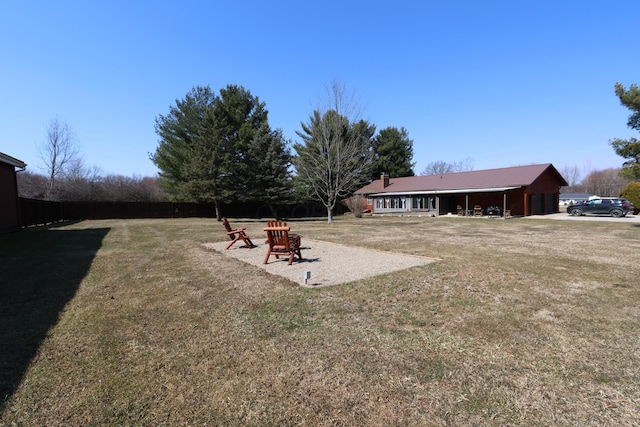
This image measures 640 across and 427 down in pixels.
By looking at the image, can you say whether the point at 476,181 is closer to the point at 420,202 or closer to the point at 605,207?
the point at 420,202

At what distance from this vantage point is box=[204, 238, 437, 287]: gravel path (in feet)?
20.1

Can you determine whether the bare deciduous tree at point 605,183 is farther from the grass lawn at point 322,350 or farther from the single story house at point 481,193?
the grass lawn at point 322,350

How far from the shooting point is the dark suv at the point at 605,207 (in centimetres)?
2498

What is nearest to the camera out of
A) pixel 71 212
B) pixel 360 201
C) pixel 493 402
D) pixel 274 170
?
pixel 493 402

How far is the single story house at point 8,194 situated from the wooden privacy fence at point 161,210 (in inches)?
219

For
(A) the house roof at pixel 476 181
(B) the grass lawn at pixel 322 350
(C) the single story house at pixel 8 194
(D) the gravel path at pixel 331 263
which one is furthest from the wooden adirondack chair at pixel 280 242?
(A) the house roof at pixel 476 181

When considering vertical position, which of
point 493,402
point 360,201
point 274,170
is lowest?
point 493,402

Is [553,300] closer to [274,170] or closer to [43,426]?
[43,426]

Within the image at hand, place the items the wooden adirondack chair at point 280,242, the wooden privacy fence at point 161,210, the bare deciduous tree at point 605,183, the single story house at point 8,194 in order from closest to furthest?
1. the wooden adirondack chair at point 280,242
2. the single story house at point 8,194
3. the wooden privacy fence at point 161,210
4. the bare deciduous tree at point 605,183

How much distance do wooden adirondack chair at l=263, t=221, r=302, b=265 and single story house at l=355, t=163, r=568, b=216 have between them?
24.6m

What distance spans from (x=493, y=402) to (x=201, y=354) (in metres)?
2.55

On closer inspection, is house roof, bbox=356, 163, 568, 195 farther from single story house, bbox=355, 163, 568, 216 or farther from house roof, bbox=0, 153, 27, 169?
house roof, bbox=0, 153, 27, 169

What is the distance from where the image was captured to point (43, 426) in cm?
213

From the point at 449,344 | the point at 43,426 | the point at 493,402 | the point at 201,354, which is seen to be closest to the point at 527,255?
the point at 449,344
